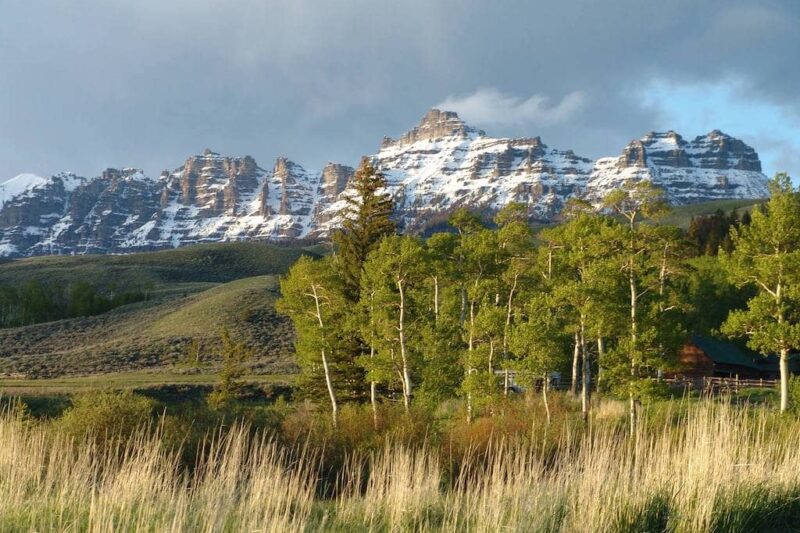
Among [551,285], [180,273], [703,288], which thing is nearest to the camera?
[551,285]

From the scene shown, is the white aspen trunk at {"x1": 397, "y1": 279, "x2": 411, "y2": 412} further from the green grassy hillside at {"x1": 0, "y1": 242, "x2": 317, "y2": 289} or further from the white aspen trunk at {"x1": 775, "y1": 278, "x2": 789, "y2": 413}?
the green grassy hillside at {"x1": 0, "y1": 242, "x2": 317, "y2": 289}

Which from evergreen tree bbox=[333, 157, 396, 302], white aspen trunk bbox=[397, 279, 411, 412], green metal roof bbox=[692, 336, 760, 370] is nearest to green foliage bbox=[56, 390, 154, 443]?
white aspen trunk bbox=[397, 279, 411, 412]

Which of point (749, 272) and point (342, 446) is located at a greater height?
point (749, 272)

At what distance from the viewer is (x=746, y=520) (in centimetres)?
721

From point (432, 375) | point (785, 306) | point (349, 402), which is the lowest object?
point (349, 402)

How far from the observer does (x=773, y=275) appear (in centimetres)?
2275

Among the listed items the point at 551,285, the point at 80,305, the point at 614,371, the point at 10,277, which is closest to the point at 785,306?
the point at 614,371

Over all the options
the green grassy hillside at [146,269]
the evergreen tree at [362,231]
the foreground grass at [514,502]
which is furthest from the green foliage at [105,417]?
the green grassy hillside at [146,269]

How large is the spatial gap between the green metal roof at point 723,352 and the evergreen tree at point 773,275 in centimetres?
2618

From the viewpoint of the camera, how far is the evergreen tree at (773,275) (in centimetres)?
2212

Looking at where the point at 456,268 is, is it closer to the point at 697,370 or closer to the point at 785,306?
the point at 785,306

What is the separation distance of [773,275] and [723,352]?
29810 millimetres

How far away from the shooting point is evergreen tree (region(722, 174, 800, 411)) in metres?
22.1

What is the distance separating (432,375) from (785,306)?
12521mm
